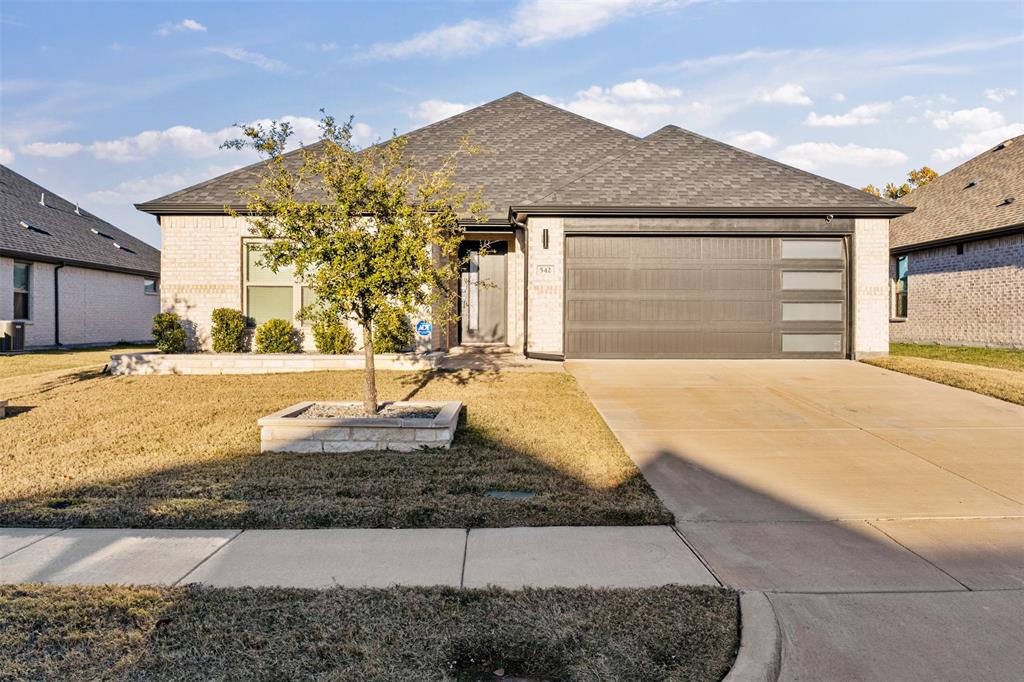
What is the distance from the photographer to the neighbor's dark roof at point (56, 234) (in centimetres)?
1945

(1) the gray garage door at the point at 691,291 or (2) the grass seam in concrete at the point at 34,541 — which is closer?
(2) the grass seam in concrete at the point at 34,541

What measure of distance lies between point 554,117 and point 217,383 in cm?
1348

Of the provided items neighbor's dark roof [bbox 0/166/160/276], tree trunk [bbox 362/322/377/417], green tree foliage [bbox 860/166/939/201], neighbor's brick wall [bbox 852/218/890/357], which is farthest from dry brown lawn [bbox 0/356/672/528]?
green tree foliage [bbox 860/166/939/201]

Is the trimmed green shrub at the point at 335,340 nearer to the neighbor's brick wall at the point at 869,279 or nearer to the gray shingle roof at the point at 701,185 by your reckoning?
the gray shingle roof at the point at 701,185

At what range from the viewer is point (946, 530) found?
14.9 feet

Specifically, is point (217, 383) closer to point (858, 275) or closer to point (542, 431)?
point (542, 431)

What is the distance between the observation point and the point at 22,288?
63.4 feet

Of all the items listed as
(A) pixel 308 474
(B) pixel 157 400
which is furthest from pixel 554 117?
(A) pixel 308 474

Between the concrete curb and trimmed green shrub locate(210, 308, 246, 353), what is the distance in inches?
497

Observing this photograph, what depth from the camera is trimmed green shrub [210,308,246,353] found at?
1336 cm

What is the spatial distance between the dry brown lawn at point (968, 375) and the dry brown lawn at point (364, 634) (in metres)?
9.13

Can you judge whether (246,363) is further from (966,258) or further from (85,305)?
(966,258)

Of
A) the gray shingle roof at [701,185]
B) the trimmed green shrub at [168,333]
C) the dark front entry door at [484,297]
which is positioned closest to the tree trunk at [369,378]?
the gray shingle roof at [701,185]

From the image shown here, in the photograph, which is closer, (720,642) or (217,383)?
(720,642)
